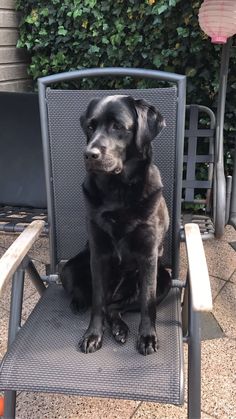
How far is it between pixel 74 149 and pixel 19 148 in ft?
2.89

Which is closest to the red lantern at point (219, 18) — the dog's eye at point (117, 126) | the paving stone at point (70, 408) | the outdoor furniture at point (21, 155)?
the dog's eye at point (117, 126)

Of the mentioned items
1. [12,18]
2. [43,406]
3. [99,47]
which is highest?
[12,18]

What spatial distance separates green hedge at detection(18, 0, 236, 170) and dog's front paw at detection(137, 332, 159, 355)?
6.92 ft

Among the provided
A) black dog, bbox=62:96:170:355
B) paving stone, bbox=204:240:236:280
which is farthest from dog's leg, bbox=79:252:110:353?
paving stone, bbox=204:240:236:280

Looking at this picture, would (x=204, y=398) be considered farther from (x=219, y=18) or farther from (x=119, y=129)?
(x=219, y=18)

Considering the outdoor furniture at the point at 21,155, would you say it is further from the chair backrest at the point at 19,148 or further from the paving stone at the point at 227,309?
the paving stone at the point at 227,309

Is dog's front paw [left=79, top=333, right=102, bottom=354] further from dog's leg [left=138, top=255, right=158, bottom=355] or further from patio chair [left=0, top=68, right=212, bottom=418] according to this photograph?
dog's leg [left=138, top=255, right=158, bottom=355]

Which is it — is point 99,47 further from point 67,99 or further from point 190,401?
point 190,401

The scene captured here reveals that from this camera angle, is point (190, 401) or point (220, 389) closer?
point (190, 401)

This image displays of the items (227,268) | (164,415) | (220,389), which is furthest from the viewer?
(227,268)

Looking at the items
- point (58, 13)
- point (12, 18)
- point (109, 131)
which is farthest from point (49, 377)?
point (12, 18)

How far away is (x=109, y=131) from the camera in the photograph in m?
1.47

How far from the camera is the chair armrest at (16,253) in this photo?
4.83 ft

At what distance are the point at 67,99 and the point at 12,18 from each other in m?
2.02
